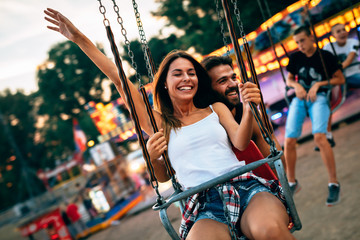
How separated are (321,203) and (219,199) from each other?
2.43 metres

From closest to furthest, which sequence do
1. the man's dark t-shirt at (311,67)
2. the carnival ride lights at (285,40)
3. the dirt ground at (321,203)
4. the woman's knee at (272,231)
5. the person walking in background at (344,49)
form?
the woman's knee at (272,231) → the dirt ground at (321,203) → the man's dark t-shirt at (311,67) → the person walking in background at (344,49) → the carnival ride lights at (285,40)

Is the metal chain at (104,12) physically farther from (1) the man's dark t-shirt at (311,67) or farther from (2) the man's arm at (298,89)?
(1) the man's dark t-shirt at (311,67)

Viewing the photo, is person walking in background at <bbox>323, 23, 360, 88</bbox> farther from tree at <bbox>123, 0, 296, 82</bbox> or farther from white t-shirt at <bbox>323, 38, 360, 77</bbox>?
tree at <bbox>123, 0, 296, 82</bbox>

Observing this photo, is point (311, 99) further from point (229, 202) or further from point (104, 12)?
point (104, 12)

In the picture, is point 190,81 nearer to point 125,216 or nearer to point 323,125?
point 323,125

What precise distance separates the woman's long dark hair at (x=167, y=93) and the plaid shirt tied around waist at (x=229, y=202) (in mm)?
480

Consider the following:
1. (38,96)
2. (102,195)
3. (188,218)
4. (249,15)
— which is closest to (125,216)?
(102,195)

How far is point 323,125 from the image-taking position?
283 cm

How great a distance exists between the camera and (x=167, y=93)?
1.96 m

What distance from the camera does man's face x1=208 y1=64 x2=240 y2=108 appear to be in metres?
2.02

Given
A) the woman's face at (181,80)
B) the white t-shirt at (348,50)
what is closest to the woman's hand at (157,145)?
the woman's face at (181,80)

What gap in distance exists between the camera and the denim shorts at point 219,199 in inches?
57.5

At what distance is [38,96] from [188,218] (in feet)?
93.0

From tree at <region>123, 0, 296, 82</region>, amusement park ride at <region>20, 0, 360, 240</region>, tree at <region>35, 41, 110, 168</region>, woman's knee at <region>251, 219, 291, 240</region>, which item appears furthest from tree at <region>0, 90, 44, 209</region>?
woman's knee at <region>251, 219, 291, 240</region>
